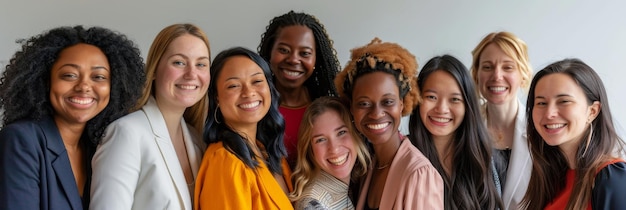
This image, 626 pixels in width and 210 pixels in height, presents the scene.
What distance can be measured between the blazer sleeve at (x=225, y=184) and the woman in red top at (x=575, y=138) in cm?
131

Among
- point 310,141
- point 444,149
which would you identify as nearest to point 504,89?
point 444,149

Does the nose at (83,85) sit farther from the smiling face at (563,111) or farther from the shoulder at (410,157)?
A: the smiling face at (563,111)

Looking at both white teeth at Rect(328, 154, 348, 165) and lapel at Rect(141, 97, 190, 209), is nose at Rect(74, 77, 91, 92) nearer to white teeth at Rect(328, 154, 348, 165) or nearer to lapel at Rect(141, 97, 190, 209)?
lapel at Rect(141, 97, 190, 209)

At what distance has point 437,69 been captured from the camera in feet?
9.12

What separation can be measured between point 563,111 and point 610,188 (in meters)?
0.38

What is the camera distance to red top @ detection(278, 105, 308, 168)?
118 inches

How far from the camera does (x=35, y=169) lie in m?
2.05

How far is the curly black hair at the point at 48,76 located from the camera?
6.99 feet

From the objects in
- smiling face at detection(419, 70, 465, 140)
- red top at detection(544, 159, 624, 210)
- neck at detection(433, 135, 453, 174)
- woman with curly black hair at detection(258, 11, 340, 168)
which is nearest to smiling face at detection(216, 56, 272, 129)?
woman with curly black hair at detection(258, 11, 340, 168)

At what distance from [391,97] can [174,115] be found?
102 cm

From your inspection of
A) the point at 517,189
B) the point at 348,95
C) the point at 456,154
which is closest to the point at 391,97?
the point at 348,95

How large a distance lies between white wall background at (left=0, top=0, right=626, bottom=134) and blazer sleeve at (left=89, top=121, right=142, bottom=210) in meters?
1.73

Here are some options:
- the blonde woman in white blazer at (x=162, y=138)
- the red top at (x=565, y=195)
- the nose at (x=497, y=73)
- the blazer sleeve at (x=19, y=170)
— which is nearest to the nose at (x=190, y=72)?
the blonde woman in white blazer at (x=162, y=138)

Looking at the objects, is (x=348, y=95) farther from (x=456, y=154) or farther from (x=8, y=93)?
(x=8, y=93)
